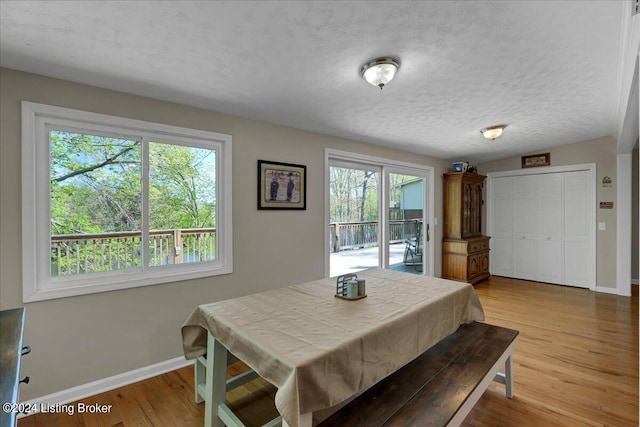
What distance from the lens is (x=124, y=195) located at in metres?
2.34

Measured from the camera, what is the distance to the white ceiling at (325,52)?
1546mm

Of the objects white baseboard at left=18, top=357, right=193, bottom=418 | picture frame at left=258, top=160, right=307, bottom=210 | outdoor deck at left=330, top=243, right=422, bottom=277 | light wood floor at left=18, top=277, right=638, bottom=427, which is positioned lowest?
light wood floor at left=18, top=277, right=638, bottom=427

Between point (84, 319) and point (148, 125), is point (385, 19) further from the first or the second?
point (84, 319)

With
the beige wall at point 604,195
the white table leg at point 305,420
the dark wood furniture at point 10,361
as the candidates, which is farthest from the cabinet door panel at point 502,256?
the dark wood furniture at point 10,361

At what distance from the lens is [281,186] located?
3115 mm

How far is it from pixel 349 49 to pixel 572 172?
197 inches

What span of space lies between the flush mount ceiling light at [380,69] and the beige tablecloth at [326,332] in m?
1.51

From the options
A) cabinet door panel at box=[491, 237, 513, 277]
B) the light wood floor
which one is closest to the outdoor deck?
the light wood floor

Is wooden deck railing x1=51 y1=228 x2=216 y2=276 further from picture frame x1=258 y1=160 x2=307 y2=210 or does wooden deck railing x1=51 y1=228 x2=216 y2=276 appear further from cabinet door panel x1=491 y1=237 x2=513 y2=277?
cabinet door panel x1=491 y1=237 x2=513 y2=277

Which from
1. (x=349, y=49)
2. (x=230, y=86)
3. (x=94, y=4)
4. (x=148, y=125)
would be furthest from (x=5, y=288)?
(x=349, y=49)

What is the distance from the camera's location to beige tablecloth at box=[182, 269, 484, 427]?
1.14m

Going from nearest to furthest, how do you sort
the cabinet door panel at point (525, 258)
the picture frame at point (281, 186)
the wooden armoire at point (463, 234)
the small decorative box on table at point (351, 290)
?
1. the small decorative box on table at point (351, 290)
2. the picture frame at point (281, 186)
3. the wooden armoire at point (463, 234)
4. the cabinet door panel at point (525, 258)

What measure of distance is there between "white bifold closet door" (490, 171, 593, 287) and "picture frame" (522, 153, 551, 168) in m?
0.21

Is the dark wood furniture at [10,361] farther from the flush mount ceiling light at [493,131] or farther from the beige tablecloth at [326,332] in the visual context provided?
the flush mount ceiling light at [493,131]
